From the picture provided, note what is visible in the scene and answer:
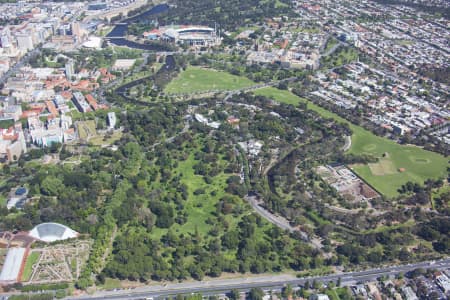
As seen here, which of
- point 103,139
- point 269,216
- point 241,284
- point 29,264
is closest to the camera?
point 241,284

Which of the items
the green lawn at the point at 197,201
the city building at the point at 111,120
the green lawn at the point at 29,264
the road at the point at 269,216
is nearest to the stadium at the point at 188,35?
the city building at the point at 111,120

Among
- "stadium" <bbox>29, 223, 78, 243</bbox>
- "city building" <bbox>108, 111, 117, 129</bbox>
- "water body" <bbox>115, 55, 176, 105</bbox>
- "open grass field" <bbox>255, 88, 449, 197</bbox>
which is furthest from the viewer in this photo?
"water body" <bbox>115, 55, 176, 105</bbox>

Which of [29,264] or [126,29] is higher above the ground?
[29,264]

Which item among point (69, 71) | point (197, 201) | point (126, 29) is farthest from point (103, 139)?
point (126, 29)

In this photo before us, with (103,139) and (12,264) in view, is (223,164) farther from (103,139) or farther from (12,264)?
(12,264)

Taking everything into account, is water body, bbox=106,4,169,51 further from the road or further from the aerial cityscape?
the road

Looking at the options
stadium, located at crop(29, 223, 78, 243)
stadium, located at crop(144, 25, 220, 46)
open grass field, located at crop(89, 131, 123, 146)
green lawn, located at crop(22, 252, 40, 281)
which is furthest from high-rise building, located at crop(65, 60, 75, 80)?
green lawn, located at crop(22, 252, 40, 281)

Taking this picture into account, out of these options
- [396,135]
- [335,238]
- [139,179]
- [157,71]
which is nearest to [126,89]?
[157,71]
